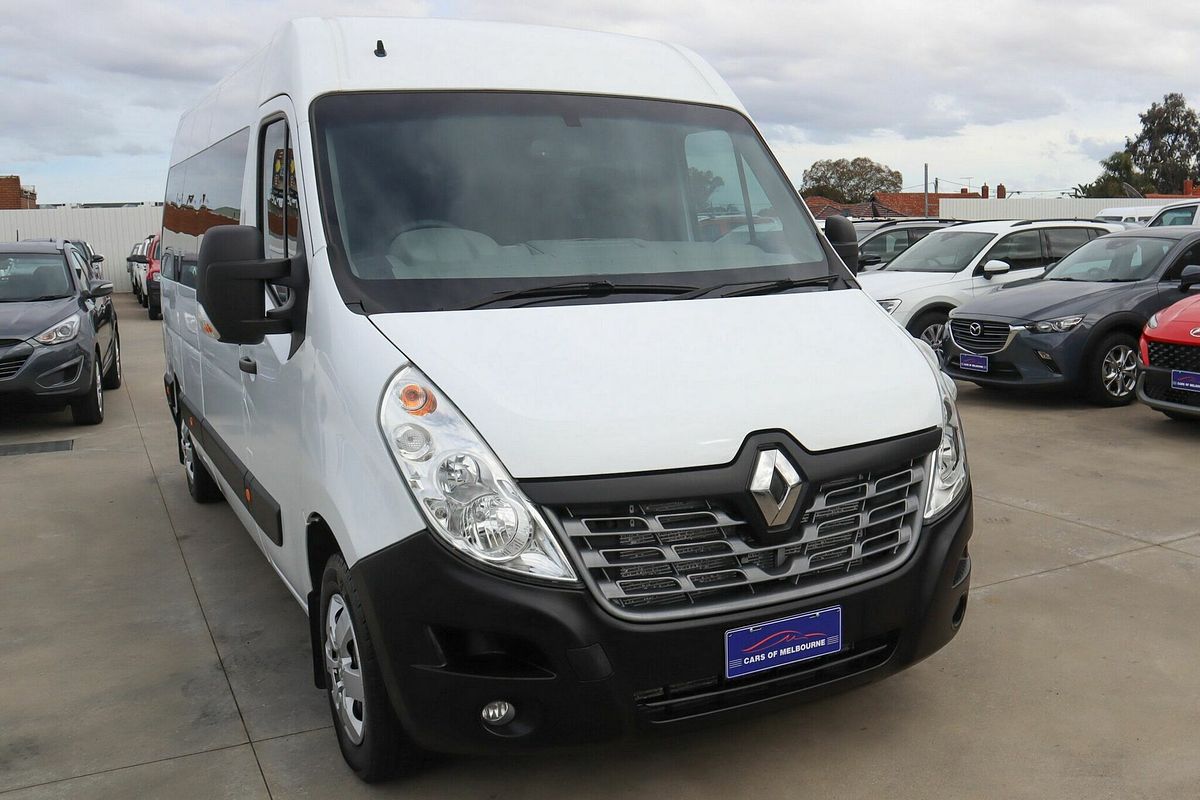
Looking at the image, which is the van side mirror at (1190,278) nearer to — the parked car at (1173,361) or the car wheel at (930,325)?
the parked car at (1173,361)

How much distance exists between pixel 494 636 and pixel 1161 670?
2643 millimetres

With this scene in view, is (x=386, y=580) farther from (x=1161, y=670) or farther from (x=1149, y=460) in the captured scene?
(x=1149, y=460)

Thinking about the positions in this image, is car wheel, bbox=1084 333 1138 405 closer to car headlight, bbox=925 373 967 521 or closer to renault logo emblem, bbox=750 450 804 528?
car headlight, bbox=925 373 967 521

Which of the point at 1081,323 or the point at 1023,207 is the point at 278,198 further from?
the point at 1023,207

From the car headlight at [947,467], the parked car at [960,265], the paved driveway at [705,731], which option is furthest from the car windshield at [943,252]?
the car headlight at [947,467]

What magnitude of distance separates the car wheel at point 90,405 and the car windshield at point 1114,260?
352 inches

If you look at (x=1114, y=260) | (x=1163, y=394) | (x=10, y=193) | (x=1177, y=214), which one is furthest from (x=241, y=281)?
(x=10, y=193)

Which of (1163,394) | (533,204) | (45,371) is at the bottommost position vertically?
(1163,394)

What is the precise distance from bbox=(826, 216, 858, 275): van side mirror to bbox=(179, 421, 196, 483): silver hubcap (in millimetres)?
4138

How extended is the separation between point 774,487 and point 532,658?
2.51 ft

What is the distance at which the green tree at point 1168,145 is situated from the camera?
7606cm

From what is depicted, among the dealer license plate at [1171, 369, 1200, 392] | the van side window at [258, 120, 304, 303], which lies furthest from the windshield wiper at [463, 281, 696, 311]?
the dealer license plate at [1171, 369, 1200, 392]

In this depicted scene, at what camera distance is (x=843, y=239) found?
4434mm

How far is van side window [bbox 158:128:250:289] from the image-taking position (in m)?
4.73
